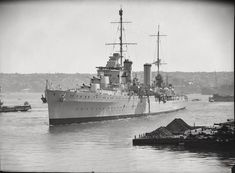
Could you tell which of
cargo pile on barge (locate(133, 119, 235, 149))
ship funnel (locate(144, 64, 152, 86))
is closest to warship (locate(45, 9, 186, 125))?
ship funnel (locate(144, 64, 152, 86))

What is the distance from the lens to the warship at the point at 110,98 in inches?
1473

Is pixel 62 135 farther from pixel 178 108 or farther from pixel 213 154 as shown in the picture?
pixel 178 108

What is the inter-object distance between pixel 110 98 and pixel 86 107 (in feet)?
10.6

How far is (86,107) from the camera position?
3875 cm

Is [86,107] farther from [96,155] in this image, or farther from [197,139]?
[96,155]

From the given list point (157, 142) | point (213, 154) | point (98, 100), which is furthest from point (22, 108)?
point (213, 154)

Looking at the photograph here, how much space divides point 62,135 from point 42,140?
2749mm

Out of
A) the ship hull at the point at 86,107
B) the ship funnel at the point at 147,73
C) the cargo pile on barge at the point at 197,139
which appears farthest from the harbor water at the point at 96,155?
the ship funnel at the point at 147,73

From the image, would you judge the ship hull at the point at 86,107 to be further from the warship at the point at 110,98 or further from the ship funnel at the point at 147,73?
the ship funnel at the point at 147,73

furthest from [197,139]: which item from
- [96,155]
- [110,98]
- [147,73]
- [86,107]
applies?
[147,73]

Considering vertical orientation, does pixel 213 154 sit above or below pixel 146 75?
below

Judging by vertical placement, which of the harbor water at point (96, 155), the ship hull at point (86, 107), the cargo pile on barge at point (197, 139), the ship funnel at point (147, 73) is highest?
the ship funnel at point (147, 73)

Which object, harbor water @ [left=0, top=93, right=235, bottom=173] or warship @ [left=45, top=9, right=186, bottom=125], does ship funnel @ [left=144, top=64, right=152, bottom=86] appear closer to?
warship @ [left=45, top=9, right=186, bottom=125]

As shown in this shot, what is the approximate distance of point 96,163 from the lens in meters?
20.8
